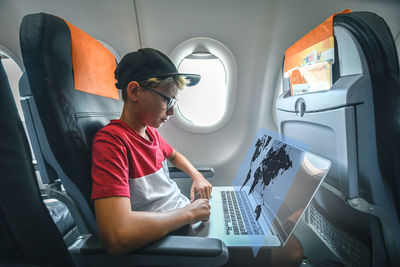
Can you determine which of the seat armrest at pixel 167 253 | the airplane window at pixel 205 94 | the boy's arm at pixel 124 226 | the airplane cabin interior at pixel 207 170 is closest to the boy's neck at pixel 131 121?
the airplane cabin interior at pixel 207 170

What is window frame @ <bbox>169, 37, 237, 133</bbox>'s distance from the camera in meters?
1.49

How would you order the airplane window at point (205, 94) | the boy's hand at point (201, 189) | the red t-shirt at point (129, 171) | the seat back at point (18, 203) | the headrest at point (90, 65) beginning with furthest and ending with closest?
the airplane window at point (205, 94)
the boy's hand at point (201, 189)
the headrest at point (90, 65)
the red t-shirt at point (129, 171)
the seat back at point (18, 203)

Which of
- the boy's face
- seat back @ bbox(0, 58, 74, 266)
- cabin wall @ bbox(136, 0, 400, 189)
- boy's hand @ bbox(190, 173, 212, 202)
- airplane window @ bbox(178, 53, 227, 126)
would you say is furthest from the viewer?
airplane window @ bbox(178, 53, 227, 126)

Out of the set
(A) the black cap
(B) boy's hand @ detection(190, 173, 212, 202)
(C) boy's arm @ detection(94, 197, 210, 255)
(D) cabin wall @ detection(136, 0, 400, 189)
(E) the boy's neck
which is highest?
(D) cabin wall @ detection(136, 0, 400, 189)

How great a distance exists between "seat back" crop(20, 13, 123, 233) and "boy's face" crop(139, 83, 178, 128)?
0.23 meters

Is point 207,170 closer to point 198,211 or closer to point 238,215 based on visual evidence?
point 238,215

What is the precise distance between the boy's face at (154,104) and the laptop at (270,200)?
0.57 meters

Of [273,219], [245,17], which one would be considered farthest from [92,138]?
[245,17]

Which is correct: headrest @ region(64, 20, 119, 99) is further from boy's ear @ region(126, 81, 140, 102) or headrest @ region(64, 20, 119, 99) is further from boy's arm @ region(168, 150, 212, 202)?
boy's arm @ region(168, 150, 212, 202)

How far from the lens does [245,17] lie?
145 centimetres

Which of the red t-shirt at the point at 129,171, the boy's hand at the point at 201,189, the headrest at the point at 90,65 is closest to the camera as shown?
the red t-shirt at the point at 129,171

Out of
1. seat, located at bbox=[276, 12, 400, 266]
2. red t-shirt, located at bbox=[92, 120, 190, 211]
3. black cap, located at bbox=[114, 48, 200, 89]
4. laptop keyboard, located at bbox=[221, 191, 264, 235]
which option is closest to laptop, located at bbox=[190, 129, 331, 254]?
laptop keyboard, located at bbox=[221, 191, 264, 235]

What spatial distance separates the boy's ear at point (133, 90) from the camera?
0.90m

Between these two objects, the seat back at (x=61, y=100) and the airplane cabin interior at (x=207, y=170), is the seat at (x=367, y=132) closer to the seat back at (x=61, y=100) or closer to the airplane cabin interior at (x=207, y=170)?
the airplane cabin interior at (x=207, y=170)
